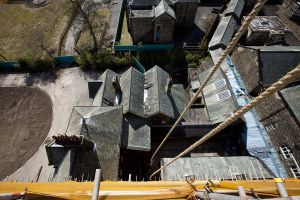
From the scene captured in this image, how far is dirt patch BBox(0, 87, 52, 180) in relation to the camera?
3362cm

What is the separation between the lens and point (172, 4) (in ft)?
145

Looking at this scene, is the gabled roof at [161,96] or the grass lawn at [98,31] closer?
the gabled roof at [161,96]

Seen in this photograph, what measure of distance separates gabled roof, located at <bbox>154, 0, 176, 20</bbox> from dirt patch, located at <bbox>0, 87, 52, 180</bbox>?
25651mm

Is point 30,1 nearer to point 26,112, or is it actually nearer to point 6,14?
point 6,14

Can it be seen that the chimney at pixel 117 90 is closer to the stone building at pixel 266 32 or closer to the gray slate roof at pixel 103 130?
the gray slate roof at pixel 103 130

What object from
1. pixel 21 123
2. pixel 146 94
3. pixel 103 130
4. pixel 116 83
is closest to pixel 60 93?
pixel 21 123

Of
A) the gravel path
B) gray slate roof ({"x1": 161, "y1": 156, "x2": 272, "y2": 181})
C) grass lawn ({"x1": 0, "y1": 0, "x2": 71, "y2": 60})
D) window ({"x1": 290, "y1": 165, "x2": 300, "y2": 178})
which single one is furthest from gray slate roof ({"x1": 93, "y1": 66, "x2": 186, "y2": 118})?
grass lawn ({"x1": 0, "y1": 0, "x2": 71, "y2": 60})

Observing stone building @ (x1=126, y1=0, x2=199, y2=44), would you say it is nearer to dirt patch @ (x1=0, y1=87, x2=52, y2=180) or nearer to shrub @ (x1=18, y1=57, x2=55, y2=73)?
shrub @ (x1=18, y1=57, x2=55, y2=73)

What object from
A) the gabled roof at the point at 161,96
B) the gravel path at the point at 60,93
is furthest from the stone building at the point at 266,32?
the gravel path at the point at 60,93

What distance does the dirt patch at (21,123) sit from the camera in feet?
110

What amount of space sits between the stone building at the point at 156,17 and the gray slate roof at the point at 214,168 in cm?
2620

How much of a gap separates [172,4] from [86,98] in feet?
82.1

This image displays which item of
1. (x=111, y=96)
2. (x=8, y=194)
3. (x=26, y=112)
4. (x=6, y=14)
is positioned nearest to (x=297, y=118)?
(x=111, y=96)

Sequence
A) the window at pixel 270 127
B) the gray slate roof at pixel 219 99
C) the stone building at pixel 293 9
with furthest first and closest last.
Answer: the stone building at pixel 293 9 → the gray slate roof at pixel 219 99 → the window at pixel 270 127
